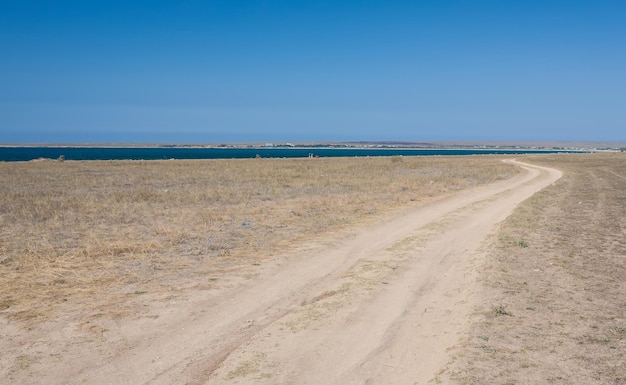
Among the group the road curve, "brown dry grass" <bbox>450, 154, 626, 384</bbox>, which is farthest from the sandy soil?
"brown dry grass" <bbox>450, 154, 626, 384</bbox>

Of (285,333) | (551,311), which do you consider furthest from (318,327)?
(551,311)

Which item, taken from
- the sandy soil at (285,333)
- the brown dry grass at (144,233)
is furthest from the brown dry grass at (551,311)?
the brown dry grass at (144,233)

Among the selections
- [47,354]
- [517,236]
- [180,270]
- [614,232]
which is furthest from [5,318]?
[614,232]

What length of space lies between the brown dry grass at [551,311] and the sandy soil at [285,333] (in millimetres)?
425

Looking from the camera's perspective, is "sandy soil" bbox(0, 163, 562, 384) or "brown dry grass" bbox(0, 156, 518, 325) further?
"brown dry grass" bbox(0, 156, 518, 325)

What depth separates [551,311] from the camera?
8188 mm

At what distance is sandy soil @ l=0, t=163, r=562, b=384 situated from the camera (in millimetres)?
6309

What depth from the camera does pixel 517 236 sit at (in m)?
14.5

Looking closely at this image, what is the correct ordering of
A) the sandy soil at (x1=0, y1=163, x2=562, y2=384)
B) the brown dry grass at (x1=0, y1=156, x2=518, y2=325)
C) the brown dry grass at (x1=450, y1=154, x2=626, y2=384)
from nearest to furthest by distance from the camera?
the brown dry grass at (x1=450, y1=154, x2=626, y2=384), the sandy soil at (x1=0, y1=163, x2=562, y2=384), the brown dry grass at (x1=0, y1=156, x2=518, y2=325)

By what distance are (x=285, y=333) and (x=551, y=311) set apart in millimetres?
4331

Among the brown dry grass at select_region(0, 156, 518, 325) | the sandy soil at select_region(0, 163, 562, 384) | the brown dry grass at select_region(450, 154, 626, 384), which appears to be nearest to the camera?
the brown dry grass at select_region(450, 154, 626, 384)

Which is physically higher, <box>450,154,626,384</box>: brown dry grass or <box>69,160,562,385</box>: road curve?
<box>450,154,626,384</box>: brown dry grass

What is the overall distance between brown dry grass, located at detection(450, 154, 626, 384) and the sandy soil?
0.43 metres

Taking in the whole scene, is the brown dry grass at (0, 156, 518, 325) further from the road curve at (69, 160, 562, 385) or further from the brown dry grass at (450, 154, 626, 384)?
the brown dry grass at (450, 154, 626, 384)
